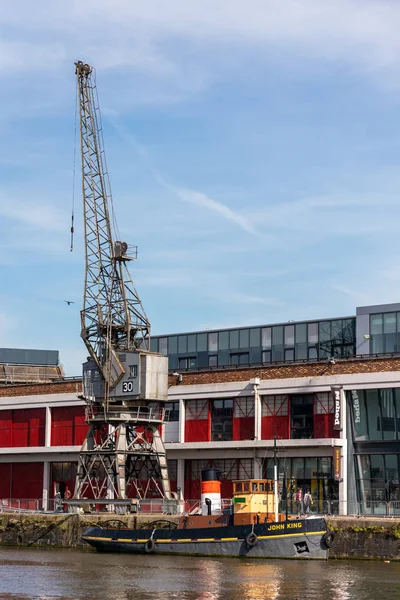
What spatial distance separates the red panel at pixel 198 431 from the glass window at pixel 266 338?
38247mm

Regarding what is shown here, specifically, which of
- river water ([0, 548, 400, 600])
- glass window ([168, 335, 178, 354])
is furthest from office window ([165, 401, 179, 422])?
glass window ([168, 335, 178, 354])

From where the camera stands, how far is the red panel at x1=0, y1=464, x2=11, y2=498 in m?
88.9

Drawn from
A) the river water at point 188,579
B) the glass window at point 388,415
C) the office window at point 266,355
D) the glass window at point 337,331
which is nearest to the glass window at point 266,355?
the office window at point 266,355

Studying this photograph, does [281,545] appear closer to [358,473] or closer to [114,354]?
[358,473]

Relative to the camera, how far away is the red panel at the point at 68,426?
279 feet

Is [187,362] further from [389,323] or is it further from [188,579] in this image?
[188,579]

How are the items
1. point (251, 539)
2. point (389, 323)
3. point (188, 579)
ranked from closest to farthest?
1. point (188, 579)
2. point (251, 539)
3. point (389, 323)

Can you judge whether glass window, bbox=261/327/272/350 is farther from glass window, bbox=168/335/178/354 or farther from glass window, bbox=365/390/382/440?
glass window, bbox=365/390/382/440

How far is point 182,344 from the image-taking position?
123875 millimetres

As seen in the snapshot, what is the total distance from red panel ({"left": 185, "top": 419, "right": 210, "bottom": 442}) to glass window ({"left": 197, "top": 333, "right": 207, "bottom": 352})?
41665mm

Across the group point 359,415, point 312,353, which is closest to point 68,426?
Answer: point 359,415

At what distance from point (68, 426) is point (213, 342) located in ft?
124

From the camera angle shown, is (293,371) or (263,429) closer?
(293,371)

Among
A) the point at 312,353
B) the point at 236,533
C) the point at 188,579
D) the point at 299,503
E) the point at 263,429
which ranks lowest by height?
the point at 188,579
